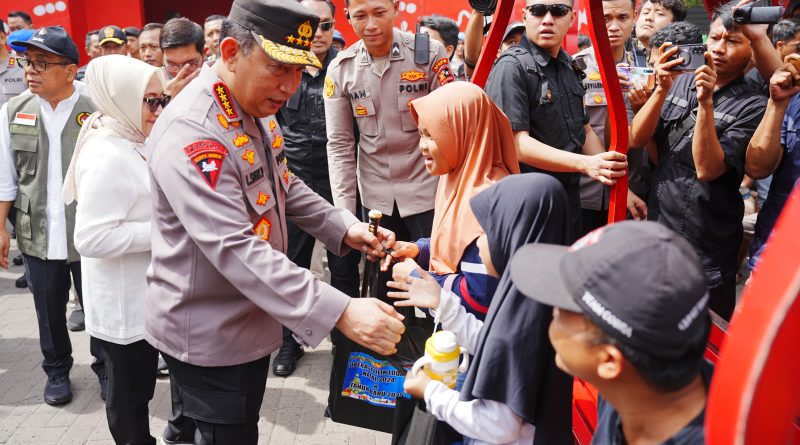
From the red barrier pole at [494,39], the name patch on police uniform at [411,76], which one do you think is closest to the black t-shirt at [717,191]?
the red barrier pole at [494,39]

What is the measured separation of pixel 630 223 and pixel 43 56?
11.2 feet

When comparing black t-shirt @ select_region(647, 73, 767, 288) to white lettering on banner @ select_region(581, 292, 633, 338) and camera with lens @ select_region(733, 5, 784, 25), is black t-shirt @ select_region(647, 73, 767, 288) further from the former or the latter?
white lettering on banner @ select_region(581, 292, 633, 338)

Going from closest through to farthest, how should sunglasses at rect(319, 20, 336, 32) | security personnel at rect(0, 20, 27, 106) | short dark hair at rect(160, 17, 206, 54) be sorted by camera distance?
1. sunglasses at rect(319, 20, 336, 32)
2. short dark hair at rect(160, 17, 206, 54)
3. security personnel at rect(0, 20, 27, 106)

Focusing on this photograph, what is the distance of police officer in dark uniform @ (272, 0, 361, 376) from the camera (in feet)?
13.6

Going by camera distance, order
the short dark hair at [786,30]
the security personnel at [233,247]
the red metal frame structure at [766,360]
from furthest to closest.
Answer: the short dark hair at [786,30] → the security personnel at [233,247] → the red metal frame structure at [766,360]

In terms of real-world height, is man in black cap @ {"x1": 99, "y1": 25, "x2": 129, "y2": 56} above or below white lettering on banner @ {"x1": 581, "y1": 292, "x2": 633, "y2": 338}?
below

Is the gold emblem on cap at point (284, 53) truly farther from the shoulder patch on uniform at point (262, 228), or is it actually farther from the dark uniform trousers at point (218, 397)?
the dark uniform trousers at point (218, 397)

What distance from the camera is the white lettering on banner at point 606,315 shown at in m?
1.15

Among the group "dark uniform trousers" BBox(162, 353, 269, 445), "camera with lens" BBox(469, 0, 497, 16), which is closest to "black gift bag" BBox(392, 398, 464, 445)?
"dark uniform trousers" BBox(162, 353, 269, 445)

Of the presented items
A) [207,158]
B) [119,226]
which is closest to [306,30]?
[207,158]

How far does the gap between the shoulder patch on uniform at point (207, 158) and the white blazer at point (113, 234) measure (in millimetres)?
801

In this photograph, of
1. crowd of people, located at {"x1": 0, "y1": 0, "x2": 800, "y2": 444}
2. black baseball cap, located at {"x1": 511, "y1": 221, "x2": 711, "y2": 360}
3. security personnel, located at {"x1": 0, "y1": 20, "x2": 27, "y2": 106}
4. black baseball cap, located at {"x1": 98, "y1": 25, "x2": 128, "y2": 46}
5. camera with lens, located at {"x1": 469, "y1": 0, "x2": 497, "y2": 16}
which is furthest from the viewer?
security personnel, located at {"x1": 0, "y1": 20, "x2": 27, "y2": 106}

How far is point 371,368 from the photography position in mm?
Answer: 2545

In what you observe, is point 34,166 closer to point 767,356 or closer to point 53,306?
point 53,306
